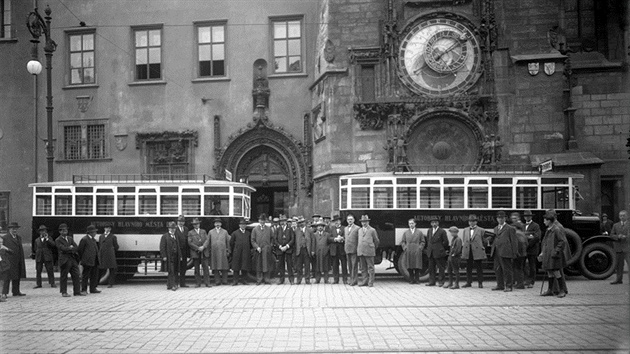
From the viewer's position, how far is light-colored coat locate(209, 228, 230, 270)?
1819 centimetres

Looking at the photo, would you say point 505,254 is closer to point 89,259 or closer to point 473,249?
point 473,249

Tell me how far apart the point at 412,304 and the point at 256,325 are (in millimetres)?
3596

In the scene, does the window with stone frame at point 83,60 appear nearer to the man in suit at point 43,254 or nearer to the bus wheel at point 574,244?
the man in suit at point 43,254

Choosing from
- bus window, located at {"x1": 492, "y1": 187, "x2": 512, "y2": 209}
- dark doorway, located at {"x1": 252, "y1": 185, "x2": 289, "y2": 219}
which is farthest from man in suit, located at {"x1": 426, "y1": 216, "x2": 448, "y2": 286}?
dark doorway, located at {"x1": 252, "y1": 185, "x2": 289, "y2": 219}

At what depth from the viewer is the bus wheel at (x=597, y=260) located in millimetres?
18062

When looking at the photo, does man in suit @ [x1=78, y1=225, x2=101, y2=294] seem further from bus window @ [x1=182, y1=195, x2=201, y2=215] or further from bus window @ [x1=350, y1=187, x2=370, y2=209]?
bus window @ [x1=350, y1=187, x2=370, y2=209]

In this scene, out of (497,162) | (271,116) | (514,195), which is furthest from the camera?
(271,116)

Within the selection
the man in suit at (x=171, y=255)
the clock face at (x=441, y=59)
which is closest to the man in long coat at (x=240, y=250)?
the man in suit at (x=171, y=255)

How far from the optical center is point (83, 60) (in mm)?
31078

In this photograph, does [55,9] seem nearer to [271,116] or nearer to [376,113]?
[271,116]

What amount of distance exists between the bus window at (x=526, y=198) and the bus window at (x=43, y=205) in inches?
529

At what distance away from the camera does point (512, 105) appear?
82.6 ft

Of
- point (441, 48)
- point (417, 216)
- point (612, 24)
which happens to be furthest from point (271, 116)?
point (612, 24)

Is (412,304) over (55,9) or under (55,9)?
under
